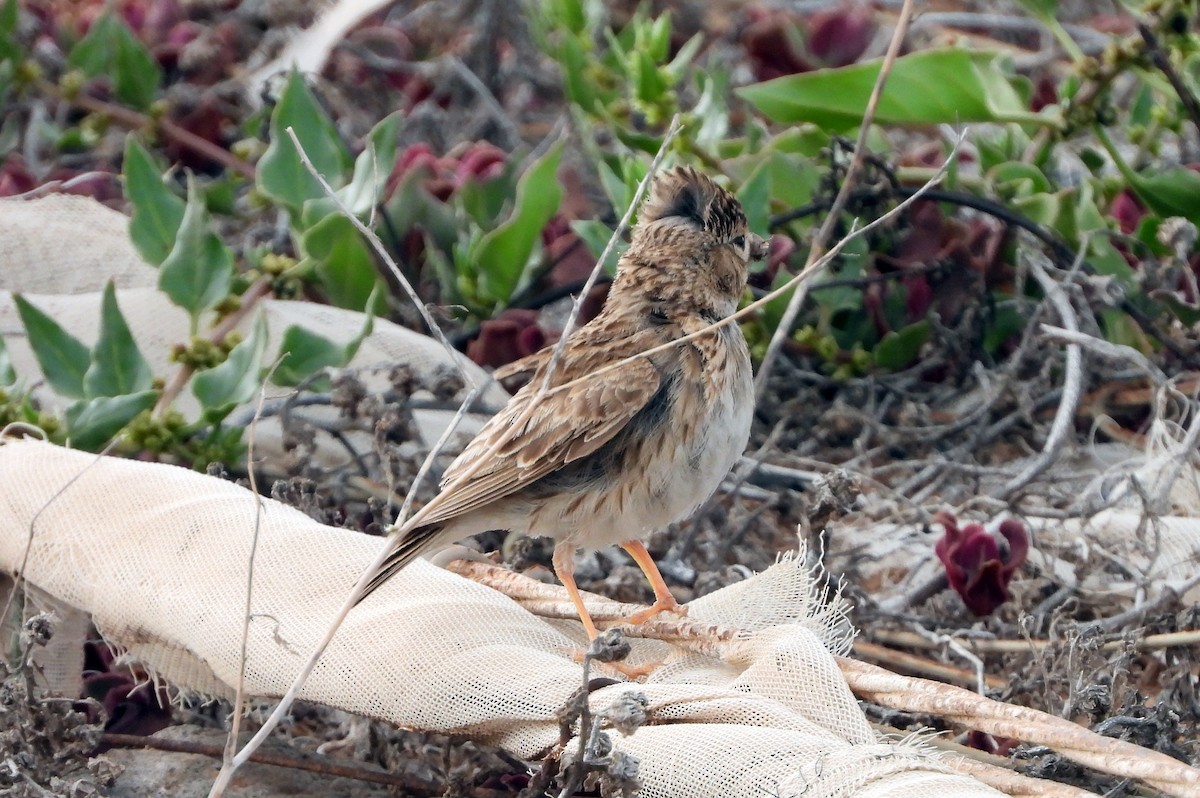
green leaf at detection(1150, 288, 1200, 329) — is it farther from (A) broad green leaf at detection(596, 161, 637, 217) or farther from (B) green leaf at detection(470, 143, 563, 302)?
(B) green leaf at detection(470, 143, 563, 302)

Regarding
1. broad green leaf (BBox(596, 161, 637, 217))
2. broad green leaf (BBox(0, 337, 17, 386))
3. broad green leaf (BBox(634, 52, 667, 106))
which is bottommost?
broad green leaf (BBox(0, 337, 17, 386))

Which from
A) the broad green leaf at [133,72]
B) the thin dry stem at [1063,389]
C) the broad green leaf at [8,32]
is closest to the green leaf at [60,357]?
the broad green leaf at [133,72]

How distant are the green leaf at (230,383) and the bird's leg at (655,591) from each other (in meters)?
1.04

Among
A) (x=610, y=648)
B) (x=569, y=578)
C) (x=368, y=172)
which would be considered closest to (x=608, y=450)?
(x=569, y=578)

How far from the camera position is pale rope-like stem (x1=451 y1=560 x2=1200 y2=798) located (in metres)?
2.13

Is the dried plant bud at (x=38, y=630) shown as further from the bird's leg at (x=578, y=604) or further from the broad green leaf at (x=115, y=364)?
the broad green leaf at (x=115, y=364)

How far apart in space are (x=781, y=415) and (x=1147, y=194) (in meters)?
1.24

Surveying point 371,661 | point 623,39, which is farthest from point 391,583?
point 623,39

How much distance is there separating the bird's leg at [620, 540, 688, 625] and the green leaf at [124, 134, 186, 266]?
175 centimetres

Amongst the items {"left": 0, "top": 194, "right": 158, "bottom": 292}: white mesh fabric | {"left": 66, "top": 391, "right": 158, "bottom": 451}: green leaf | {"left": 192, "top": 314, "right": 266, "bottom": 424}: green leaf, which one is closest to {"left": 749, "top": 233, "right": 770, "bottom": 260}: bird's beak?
{"left": 192, "top": 314, "right": 266, "bottom": 424}: green leaf

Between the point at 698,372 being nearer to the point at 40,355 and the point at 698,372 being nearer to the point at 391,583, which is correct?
the point at 391,583

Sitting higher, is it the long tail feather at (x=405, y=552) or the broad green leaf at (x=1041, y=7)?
the broad green leaf at (x=1041, y=7)

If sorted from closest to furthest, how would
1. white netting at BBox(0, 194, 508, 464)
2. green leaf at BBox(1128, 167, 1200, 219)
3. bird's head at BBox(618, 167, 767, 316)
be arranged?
bird's head at BBox(618, 167, 767, 316), white netting at BBox(0, 194, 508, 464), green leaf at BBox(1128, 167, 1200, 219)

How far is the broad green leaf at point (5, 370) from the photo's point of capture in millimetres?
3705
